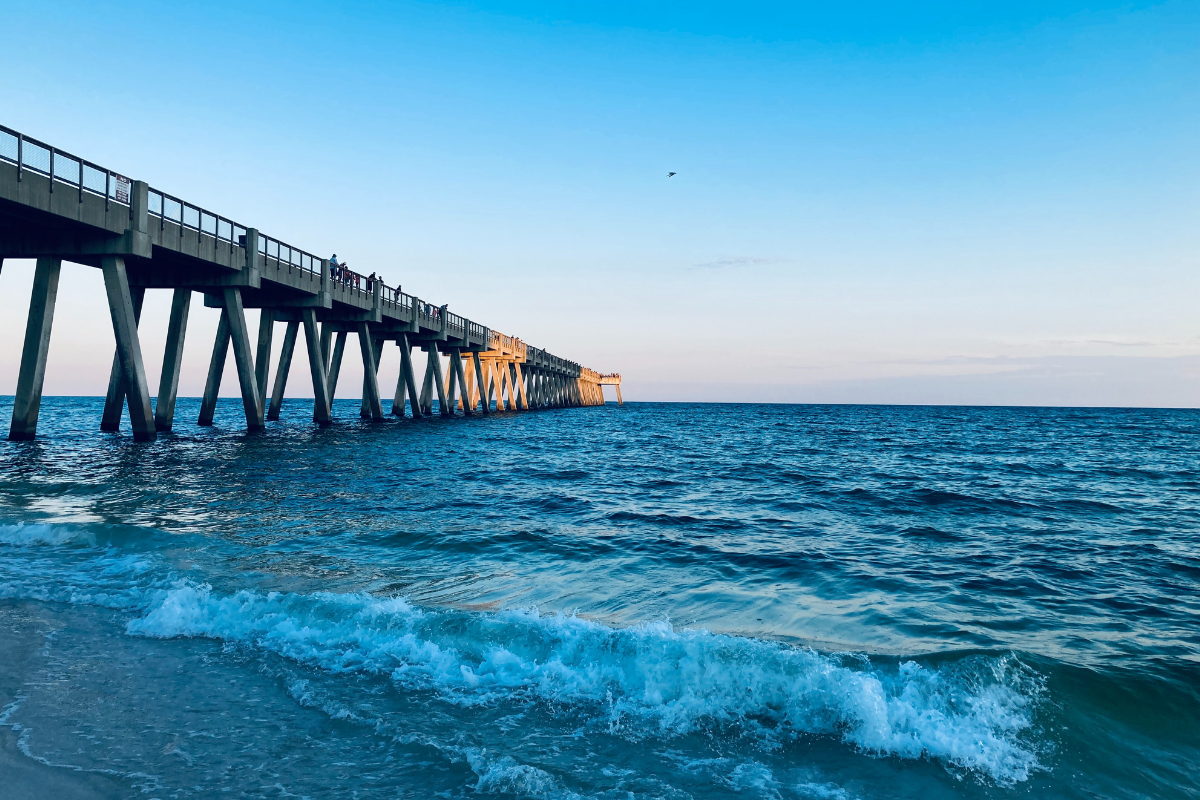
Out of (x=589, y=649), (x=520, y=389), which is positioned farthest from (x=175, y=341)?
(x=520, y=389)

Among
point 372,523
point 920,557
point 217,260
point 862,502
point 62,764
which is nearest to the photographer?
point 62,764

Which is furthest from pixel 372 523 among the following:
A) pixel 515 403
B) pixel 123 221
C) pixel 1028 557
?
pixel 515 403

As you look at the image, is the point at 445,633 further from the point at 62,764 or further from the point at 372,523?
the point at 372,523

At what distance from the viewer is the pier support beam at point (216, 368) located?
35.3 m

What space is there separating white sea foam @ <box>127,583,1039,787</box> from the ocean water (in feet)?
0.09

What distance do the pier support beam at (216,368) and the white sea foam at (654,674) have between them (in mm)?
32514

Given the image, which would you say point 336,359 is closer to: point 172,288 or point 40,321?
point 172,288

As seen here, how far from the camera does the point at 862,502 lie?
16.7m

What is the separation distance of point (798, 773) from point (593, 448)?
2971cm

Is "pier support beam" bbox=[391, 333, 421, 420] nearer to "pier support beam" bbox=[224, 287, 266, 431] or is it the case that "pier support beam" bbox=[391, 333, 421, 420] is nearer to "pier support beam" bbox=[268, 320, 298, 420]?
"pier support beam" bbox=[268, 320, 298, 420]

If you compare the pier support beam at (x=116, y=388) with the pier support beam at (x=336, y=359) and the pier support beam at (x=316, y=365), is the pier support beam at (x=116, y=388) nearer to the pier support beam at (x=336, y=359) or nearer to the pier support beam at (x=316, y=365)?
the pier support beam at (x=316, y=365)

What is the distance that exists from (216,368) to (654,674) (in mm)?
37494

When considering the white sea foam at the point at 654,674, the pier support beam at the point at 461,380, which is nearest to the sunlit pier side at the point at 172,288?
the pier support beam at the point at 461,380

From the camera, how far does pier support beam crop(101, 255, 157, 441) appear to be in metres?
21.7
